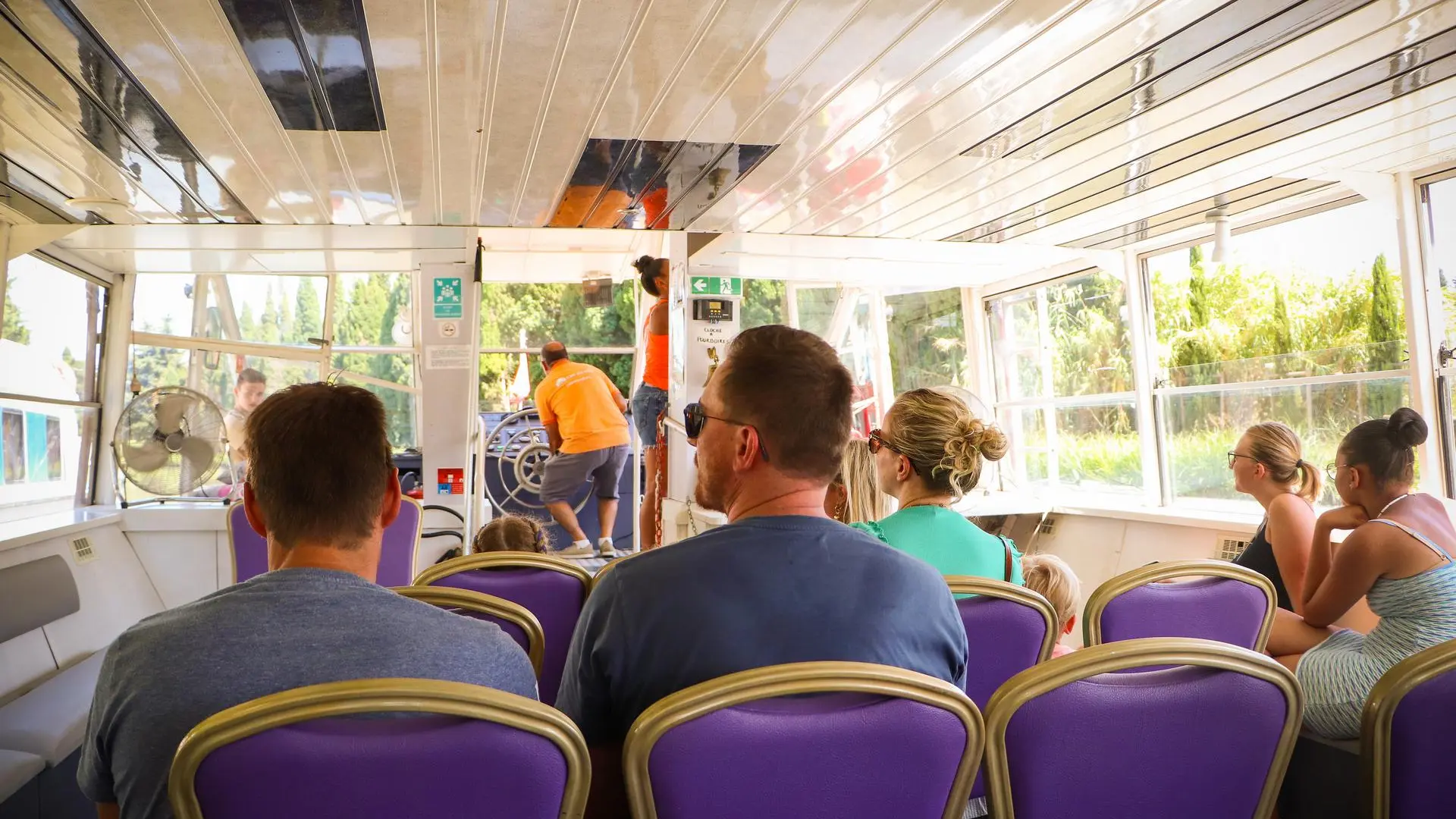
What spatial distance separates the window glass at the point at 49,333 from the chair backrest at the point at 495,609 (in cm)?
429

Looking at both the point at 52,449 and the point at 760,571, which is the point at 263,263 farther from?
the point at 760,571

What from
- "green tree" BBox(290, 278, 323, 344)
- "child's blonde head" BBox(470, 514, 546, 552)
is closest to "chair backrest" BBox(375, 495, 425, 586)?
"child's blonde head" BBox(470, 514, 546, 552)

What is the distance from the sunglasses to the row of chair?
1.68 feet

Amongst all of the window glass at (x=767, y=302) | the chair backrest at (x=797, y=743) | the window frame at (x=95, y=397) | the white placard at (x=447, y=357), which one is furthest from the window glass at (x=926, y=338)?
the chair backrest at (x=797, y=743)

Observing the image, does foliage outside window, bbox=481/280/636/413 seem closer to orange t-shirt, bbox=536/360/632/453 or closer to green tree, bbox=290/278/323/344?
green tree, bbox=290/278/323/344

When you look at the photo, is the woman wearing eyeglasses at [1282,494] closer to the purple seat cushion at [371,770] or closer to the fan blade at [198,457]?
the purple seat cushion at [371,770]

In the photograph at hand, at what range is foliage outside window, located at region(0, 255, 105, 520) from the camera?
5.08 metres

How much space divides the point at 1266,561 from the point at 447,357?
438cm

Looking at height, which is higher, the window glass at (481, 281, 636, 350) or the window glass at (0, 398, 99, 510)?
the window glass at (481, 281, 636, 350)

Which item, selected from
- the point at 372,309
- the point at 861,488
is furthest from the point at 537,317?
the point at 861,488

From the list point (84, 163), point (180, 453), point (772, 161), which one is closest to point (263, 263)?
point (180, 453)

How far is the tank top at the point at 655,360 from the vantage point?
6.58 m

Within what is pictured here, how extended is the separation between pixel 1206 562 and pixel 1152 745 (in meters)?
1.10

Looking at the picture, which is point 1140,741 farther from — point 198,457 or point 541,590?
point 198,457
